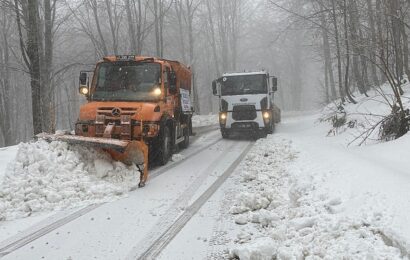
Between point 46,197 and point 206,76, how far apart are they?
4772cm

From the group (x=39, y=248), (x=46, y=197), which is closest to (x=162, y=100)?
(x=46, y=197)

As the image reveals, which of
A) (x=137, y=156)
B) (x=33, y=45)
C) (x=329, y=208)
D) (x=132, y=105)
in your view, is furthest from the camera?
(x=33, y=45)

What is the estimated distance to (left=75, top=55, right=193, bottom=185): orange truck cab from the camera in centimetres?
1033

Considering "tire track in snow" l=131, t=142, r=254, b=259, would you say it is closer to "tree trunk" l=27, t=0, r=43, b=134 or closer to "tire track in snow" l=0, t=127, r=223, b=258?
"tire track in snow" l=0, t=127, r=223, b=258

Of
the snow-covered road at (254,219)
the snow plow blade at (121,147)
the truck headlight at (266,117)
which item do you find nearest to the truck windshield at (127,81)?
the snow plow blade at (121,147)

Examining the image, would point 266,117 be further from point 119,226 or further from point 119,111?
point 119,226

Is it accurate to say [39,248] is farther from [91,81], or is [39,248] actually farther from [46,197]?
[91,81]

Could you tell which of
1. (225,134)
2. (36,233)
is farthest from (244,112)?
(36,233)

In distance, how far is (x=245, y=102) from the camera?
17.5 metres

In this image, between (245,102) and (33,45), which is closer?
(33,45)

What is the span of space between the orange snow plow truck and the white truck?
4.55m

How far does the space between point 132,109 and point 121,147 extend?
2.26 metres

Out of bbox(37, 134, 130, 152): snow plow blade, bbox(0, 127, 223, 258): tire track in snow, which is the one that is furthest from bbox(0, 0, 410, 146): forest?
bbox(0, 127, 223, 258): tire track in snow

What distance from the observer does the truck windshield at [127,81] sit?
37.4 ft
